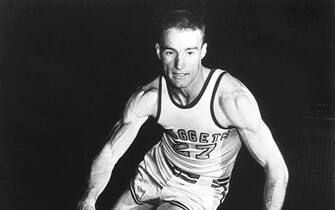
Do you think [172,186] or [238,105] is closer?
[238,105]

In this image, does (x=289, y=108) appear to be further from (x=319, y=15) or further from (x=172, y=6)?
(x=172, y=6)

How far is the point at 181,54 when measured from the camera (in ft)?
4.59

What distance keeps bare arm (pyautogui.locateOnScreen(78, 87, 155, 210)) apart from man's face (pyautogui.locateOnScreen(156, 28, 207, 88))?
108 millimetres

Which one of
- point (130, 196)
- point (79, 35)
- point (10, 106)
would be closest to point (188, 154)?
point (130, 196)

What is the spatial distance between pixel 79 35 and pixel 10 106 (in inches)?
16.8

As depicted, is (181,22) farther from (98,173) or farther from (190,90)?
(98,173)

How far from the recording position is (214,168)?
1.53 m

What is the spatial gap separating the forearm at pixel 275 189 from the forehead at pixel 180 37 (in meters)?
0.45

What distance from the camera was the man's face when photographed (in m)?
1.39

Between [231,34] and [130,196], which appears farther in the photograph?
[231,34]

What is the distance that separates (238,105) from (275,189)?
10.7 inches

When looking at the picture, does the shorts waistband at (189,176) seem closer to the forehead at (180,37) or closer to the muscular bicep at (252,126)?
the muscular bicep at (252,126)

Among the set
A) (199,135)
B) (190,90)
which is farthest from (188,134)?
(190,90)

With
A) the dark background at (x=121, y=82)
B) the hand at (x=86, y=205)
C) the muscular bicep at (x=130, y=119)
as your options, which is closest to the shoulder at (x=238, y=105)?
the muscular bicep at (x=130, y=119)
